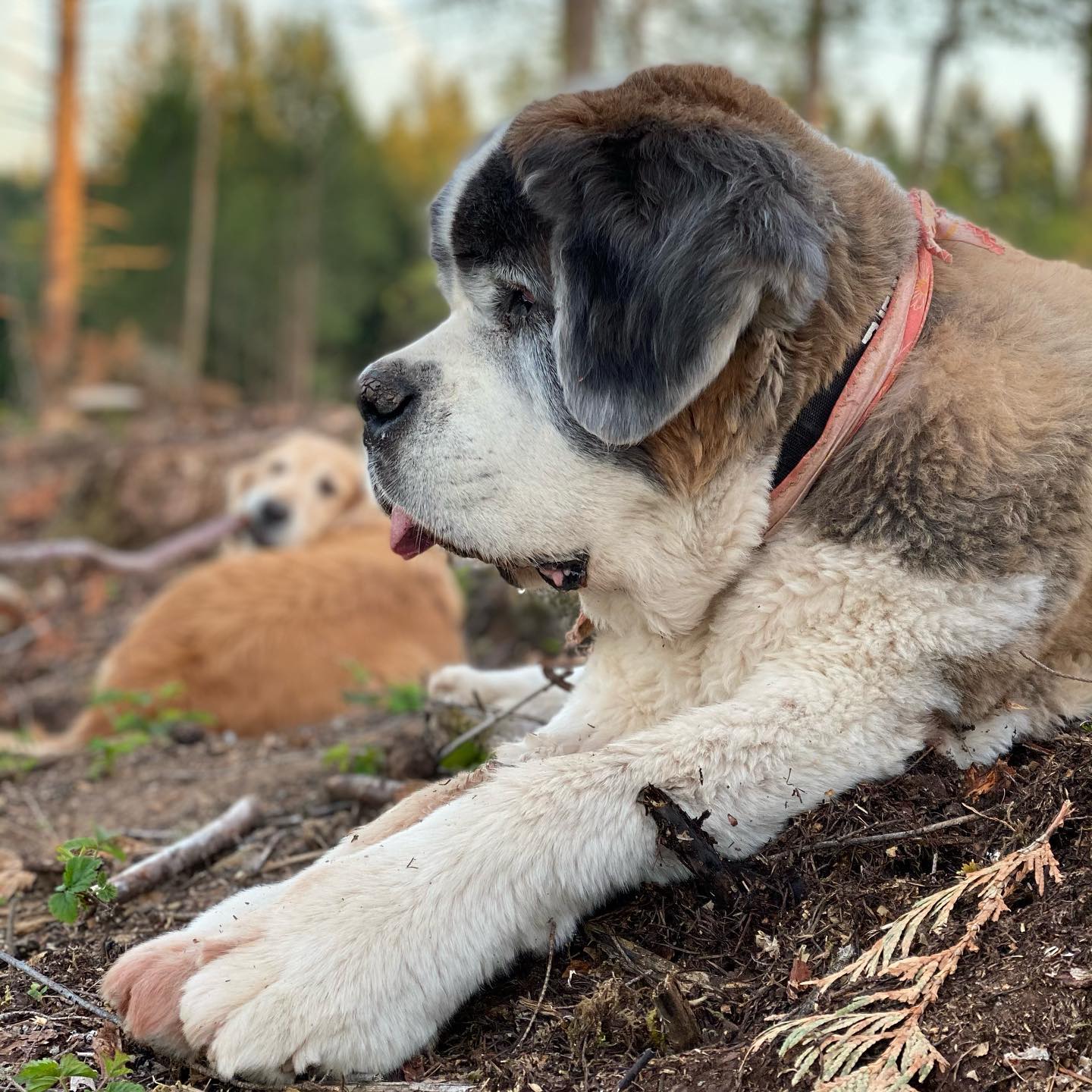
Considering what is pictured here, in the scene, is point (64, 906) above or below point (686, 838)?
below

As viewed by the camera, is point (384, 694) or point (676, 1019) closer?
point (676, 1019)

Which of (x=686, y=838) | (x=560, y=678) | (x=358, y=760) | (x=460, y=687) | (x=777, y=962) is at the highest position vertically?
(x=686, y=838)

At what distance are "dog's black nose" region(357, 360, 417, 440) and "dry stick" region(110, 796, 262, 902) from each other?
1.33 meters

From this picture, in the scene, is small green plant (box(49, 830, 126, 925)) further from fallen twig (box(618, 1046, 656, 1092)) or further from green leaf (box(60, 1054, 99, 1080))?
fallen twig (box(618, 1046, 656, 1092))

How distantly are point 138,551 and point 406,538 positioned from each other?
970 cm

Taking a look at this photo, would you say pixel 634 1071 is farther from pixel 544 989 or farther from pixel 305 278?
pixel 305 278

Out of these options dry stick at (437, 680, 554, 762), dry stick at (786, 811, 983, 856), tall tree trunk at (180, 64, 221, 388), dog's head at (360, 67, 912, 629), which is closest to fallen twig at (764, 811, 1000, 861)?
dry stick at (786, 811, 983, 856)

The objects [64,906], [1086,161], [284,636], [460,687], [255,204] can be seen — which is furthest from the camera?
[255,204]

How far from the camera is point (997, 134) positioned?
23.9 m

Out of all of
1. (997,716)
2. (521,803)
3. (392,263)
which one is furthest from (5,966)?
(392,263)

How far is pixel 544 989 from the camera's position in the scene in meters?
2.05

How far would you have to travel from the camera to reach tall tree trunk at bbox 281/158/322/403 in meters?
33.5

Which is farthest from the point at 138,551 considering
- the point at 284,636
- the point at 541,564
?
the point at 541,564

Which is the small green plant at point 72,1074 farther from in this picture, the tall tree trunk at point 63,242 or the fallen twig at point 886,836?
the tall tree trunk at point 63,242
